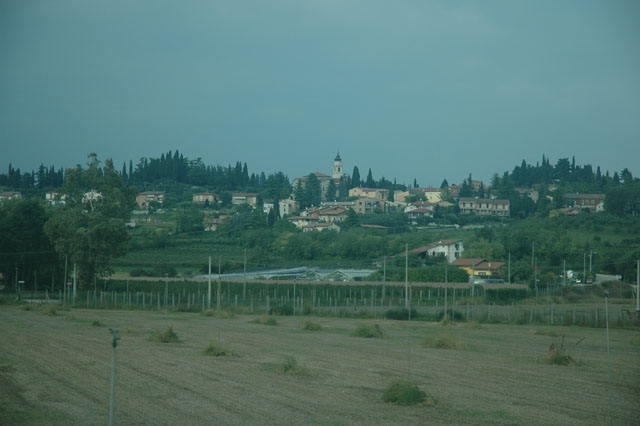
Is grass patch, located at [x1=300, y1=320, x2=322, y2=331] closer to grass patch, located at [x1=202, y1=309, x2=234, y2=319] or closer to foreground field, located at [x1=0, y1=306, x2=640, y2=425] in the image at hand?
foreground field, located at [x1=0, y1=306, x2=640, y2=425]

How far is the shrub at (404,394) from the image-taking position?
41.0 ft

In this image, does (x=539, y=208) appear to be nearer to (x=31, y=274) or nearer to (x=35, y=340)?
(x=31, y=274)

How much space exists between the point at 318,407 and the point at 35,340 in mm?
12003

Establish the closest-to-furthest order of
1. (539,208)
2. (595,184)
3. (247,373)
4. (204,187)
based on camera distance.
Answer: (247,373) → (539,208) → (595,184) → (204,187)

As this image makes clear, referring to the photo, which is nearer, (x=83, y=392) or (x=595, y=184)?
(x=83, y=392)

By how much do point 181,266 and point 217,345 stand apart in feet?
155

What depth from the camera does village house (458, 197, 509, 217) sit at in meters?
119

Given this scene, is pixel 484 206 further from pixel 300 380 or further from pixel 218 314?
pixel 300 380

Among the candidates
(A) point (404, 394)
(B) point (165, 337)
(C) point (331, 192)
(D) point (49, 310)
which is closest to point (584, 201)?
(C) point (331, 192)

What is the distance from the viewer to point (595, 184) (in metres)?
137

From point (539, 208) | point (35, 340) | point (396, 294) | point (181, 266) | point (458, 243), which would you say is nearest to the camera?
point (35, 340)

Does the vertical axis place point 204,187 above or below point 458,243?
above

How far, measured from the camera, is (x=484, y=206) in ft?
398

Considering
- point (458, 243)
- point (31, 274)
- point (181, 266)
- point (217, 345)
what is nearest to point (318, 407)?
point (217, 345)
